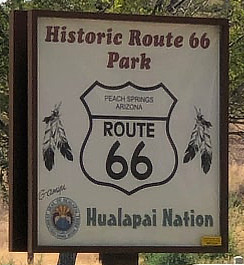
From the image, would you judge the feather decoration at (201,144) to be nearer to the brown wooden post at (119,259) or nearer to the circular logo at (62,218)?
the brown wooden post at (119,259)

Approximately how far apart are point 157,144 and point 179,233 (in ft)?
2.14

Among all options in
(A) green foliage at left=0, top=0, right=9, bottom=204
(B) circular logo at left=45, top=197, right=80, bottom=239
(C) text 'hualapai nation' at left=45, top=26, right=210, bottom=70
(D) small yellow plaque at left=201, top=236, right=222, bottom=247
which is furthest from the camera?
(A) green foliage at left=0, top=0, right=9, bottom=204


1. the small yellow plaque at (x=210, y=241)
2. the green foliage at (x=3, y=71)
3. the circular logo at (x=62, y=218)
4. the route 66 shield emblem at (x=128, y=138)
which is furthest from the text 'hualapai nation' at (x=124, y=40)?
the green foliage at (x=3, y=71)

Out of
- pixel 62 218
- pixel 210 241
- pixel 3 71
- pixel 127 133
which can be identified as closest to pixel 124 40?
pixel 127 133

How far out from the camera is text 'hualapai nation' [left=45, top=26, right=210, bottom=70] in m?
7.21

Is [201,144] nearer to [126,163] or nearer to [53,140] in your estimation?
[126,163]

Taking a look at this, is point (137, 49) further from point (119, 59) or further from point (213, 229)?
point (213, 229)

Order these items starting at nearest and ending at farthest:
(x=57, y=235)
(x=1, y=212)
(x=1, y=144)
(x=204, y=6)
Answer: (x=57, y=235) → (x=1, y=144) → (x=204, y=6) → (x=1, y=212)

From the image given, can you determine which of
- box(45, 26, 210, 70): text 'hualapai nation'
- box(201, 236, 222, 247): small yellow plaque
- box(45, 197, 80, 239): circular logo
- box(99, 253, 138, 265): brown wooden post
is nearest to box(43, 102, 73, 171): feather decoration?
box(45, 197, 80, 239): circular logo

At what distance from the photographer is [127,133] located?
727 centimetres

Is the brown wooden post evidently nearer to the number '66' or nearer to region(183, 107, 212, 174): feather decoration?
the number '66'

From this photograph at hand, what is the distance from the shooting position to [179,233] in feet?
24.0

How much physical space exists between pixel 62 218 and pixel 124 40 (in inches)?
52.9

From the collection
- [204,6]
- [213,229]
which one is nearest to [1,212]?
[204,6]
